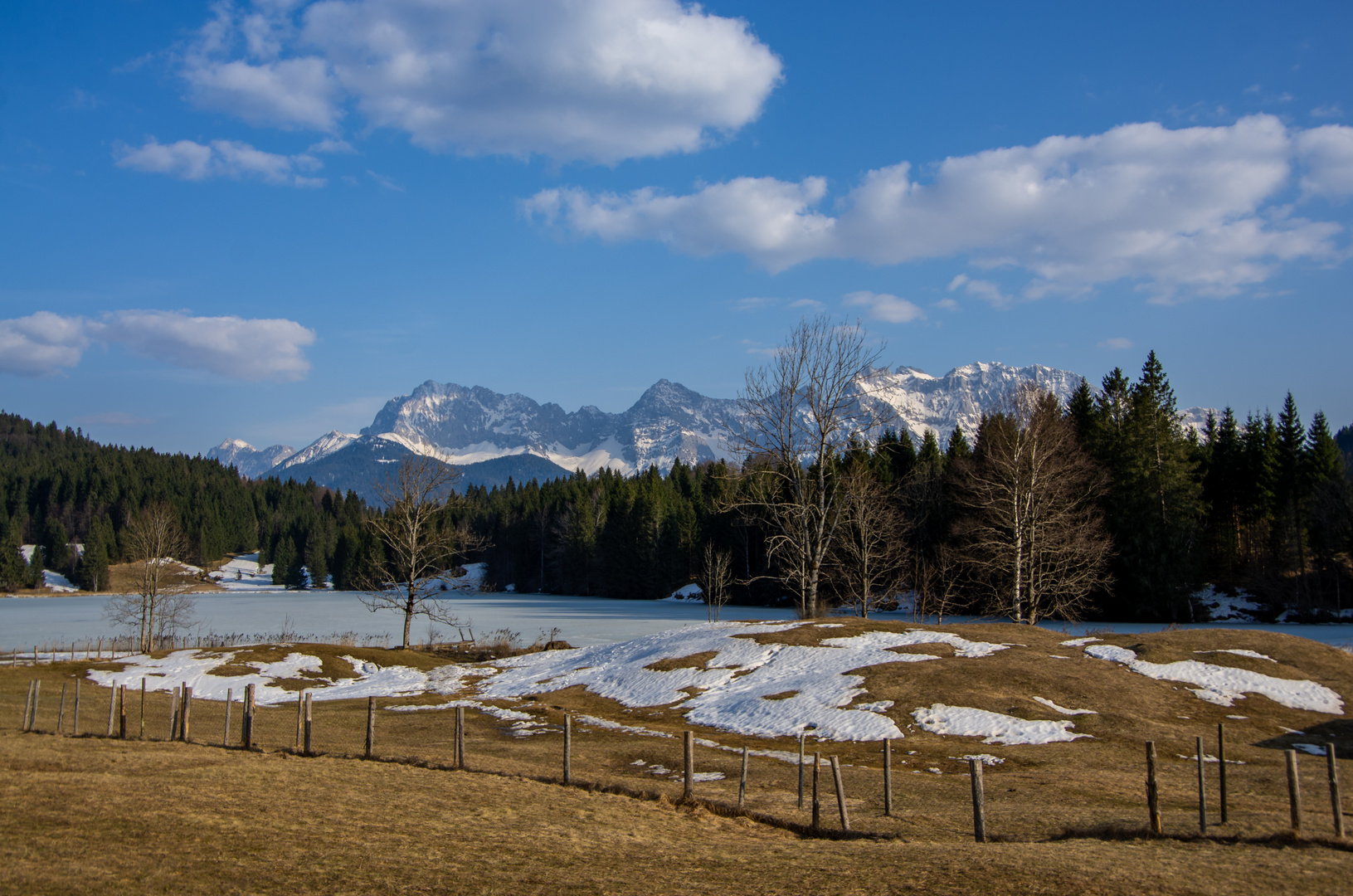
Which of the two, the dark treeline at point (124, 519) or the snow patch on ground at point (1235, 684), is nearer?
the snow patch on ground at point (1235, 684)

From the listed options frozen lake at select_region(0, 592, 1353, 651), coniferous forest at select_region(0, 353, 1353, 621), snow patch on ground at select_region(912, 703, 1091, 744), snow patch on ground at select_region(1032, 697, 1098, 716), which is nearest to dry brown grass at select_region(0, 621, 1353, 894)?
snow patch on ground at select_region(1032, 697, 1098, 716)

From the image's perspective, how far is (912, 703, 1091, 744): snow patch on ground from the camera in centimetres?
2519

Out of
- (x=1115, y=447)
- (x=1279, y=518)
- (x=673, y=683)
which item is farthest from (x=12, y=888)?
(x=1279, y=518)

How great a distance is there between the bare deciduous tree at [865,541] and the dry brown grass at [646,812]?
2047cm

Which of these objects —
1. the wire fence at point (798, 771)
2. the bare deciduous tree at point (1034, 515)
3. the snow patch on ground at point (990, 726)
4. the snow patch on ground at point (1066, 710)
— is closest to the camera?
the wire fence at point (798, 771)

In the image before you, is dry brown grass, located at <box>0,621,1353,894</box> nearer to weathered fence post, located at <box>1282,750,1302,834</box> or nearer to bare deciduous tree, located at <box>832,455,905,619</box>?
weathered fence post, located at <box>1282,750,1302,834</box>

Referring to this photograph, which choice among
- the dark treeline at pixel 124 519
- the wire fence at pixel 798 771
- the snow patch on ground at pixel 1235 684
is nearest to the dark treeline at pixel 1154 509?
the snow patch on ground at pixel 1235 684

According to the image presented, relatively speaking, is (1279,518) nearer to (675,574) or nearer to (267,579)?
(675,574)

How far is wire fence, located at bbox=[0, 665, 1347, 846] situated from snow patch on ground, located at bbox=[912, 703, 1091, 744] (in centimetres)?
181

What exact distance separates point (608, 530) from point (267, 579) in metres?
103

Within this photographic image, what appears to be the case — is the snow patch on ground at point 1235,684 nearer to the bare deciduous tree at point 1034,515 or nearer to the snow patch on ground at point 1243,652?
the snow patch on ground at point 1243,652

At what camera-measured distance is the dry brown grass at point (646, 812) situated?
11172 millimetres

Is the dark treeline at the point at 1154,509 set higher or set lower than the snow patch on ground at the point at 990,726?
higher

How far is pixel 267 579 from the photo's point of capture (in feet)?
597
